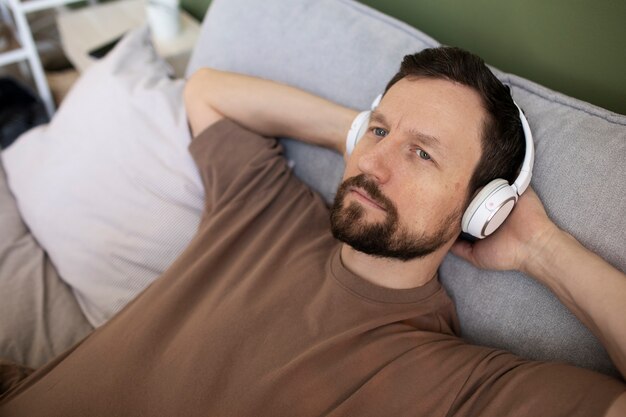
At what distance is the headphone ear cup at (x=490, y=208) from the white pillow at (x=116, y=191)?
663mm

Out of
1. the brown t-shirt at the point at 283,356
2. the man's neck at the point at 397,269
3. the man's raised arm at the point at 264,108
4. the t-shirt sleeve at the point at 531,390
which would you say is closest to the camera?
the t-shirt sleeve at the point at 531,390

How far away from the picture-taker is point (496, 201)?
2.67 feet

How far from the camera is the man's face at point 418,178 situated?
0.86 metres

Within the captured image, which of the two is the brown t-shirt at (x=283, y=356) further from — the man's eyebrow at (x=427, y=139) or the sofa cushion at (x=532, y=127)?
the man's eyebrow at (x=427, y=139)

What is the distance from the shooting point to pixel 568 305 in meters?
0.80

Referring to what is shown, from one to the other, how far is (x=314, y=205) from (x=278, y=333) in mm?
320

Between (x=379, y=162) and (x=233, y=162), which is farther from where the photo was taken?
(x=233, y=162)

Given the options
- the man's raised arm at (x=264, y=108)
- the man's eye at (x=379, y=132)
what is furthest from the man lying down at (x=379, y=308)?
the man's raised arm at (x=264, y=108)

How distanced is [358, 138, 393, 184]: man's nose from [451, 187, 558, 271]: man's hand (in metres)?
0.22

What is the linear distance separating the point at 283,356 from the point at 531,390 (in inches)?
15.5

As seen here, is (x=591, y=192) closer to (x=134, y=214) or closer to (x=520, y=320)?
(x=520, y=320)

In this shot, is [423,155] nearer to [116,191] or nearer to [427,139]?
[427,139]

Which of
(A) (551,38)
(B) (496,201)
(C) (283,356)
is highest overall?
(A) (551,38)

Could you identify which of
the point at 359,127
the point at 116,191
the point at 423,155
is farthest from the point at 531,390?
the point at 116,191
